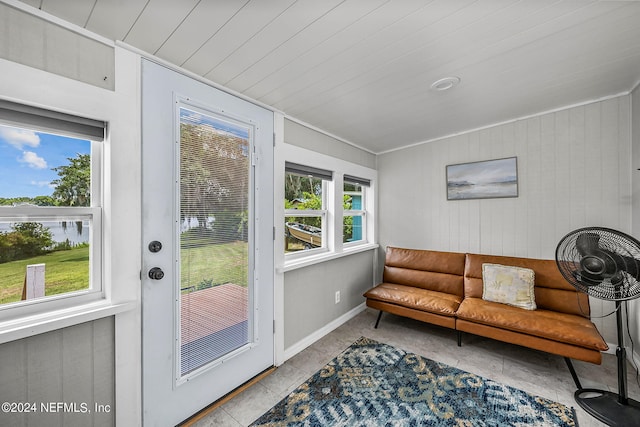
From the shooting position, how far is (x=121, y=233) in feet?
4.41

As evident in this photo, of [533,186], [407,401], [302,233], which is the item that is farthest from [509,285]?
[302,233]

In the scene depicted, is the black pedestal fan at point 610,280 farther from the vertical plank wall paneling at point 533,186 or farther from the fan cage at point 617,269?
the vertical plank wall paneling at point 533,186

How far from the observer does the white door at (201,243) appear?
1.47 metres

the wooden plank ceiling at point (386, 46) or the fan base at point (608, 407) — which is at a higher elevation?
the wooden plank ceiling at point (386, 46)

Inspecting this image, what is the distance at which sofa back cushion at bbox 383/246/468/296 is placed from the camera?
2.89m

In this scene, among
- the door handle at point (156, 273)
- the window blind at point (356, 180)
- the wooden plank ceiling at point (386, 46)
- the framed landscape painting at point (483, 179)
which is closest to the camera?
the wooden plank ceiling at point (386, 46)

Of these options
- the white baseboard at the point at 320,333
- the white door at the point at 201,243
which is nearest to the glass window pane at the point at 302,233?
the white door at the point at 201,243

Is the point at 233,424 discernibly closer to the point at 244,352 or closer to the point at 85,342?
the point at 244,352

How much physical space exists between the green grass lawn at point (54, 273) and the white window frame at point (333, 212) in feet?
4.11

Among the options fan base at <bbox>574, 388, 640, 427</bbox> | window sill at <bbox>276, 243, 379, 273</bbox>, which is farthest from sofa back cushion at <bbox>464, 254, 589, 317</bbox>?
window sill at <bbox>276, 243, 379, 273</bbox>

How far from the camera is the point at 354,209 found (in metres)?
3.58

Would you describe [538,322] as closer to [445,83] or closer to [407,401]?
[407,401]

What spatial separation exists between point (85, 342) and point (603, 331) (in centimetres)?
395

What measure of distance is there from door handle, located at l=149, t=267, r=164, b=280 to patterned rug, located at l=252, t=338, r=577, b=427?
1116mm
